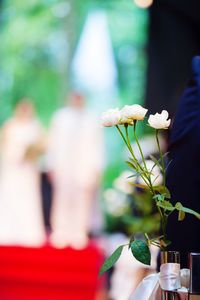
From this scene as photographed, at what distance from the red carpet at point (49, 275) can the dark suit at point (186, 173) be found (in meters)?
2.82

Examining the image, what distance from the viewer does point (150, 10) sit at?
4.42 metres

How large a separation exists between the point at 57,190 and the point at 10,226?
729 millimetres

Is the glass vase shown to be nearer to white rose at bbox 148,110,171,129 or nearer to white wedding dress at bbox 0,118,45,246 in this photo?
white rose at bbox 148,110,171,129

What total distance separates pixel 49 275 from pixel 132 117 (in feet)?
10.9

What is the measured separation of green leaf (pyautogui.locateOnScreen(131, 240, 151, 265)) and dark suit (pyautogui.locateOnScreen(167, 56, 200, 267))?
6.9 inches

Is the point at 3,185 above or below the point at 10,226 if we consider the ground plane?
above

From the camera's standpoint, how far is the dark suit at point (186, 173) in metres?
1.31

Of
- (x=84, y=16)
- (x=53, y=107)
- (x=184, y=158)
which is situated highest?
(x=84, y=16)

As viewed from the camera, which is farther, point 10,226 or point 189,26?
point 10,226

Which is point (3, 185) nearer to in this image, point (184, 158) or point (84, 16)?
point (84, 16)

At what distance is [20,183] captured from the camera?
23.8ft

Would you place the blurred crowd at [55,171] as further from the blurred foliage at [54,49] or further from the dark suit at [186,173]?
the dark suit at [186,173]

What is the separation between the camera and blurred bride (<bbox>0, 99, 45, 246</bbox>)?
280 inches

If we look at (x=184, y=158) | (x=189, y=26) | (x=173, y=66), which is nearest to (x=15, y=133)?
(x=173, y=66)
